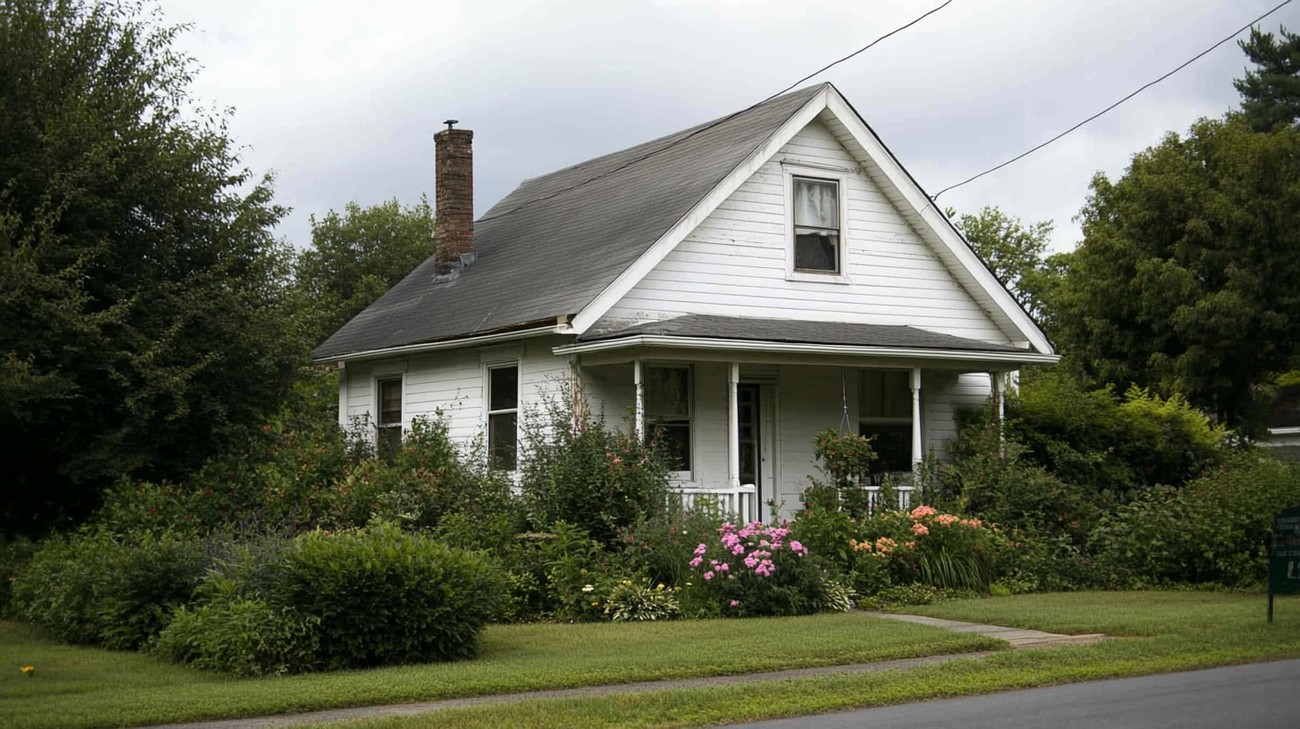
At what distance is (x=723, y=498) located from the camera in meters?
17.8

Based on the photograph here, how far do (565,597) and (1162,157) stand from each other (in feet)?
73.0

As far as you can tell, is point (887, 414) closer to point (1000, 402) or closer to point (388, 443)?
point (1000, 402)

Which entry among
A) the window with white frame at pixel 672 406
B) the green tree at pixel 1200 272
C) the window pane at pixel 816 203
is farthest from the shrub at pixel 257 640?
the green tree at pixel 1200 272

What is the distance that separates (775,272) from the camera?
2019cm

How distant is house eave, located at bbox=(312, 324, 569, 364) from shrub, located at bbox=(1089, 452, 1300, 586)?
7.60m

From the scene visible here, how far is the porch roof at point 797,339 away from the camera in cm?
1745

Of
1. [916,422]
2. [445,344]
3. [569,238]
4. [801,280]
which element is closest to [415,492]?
[445,344]

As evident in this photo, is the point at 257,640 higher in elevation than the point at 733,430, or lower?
lower

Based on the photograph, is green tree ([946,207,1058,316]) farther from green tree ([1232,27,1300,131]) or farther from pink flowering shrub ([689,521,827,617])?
pink flowering shrub ([689,521,827,617])

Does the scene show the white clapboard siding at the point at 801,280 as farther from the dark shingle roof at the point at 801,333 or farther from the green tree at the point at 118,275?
the green tree at the point at 118,275

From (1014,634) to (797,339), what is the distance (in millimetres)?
6121

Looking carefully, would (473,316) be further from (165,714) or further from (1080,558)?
(165,714)

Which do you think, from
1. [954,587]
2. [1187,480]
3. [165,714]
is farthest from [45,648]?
[1187,480]

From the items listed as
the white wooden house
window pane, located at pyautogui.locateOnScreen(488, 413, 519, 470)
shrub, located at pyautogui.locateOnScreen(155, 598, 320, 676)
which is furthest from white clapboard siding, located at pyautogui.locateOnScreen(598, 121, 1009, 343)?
shrub, located at pyautogui.locateOnScreen(155, 598, 320, 676)
